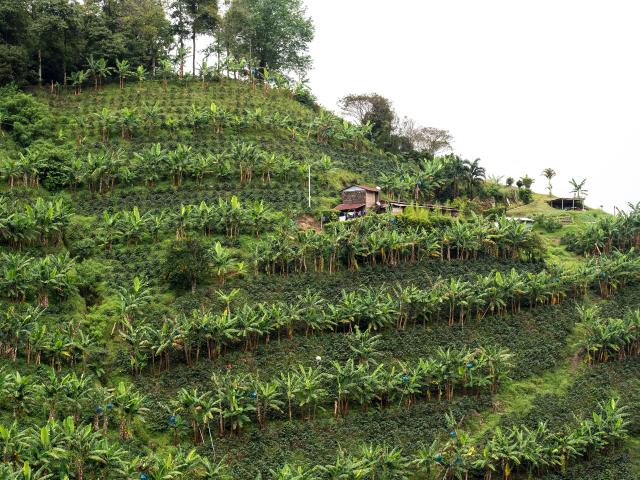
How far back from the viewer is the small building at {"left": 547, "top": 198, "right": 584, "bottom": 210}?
220 feet

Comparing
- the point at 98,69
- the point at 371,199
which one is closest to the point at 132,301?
the point at 371,199

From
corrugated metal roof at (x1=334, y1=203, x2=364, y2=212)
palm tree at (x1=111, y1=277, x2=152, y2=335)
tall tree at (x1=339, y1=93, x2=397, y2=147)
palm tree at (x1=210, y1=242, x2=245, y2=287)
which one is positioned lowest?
palm tree at (x1=111, y1=277, x2=152, y2=335)

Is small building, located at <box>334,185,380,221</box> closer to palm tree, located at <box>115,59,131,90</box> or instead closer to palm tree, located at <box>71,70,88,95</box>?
palm tree, located at <box>115,59,131,90</box>

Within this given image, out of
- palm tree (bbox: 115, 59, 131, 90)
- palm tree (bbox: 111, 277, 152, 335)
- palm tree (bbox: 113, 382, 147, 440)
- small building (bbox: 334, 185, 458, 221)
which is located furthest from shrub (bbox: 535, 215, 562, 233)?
palm tree (bbox: 113, 382, 147, 440)

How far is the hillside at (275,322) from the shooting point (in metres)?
32.3

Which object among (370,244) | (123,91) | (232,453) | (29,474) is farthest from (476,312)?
(123,91)

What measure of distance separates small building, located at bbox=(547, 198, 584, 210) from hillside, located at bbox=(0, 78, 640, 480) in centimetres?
1115

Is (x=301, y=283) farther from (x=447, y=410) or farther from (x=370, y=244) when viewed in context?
(x=447, y=410)

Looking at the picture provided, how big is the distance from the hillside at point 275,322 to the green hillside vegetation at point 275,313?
14 centimetres

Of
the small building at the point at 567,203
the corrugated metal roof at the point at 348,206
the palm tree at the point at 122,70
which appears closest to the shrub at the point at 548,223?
the small building at the point at 567,203

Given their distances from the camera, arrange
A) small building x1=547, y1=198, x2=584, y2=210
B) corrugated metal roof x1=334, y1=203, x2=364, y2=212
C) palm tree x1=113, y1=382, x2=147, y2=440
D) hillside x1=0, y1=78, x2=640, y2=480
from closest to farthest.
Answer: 1. palm tree x1=113, y1=382, x2=147, y2=440
2. hillside x1=0, y1=78, x2=640, y2=480
3. corrugated metal roof x1=334, y1=203, x2=364, y2=212
4. small building x1=547, y1=198, x2=584, y2=210

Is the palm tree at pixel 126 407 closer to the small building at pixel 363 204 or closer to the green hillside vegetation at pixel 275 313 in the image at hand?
the green hillside vegetation at pixel 275 313

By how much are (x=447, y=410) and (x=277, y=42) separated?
152 feet

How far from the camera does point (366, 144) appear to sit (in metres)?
64.5
